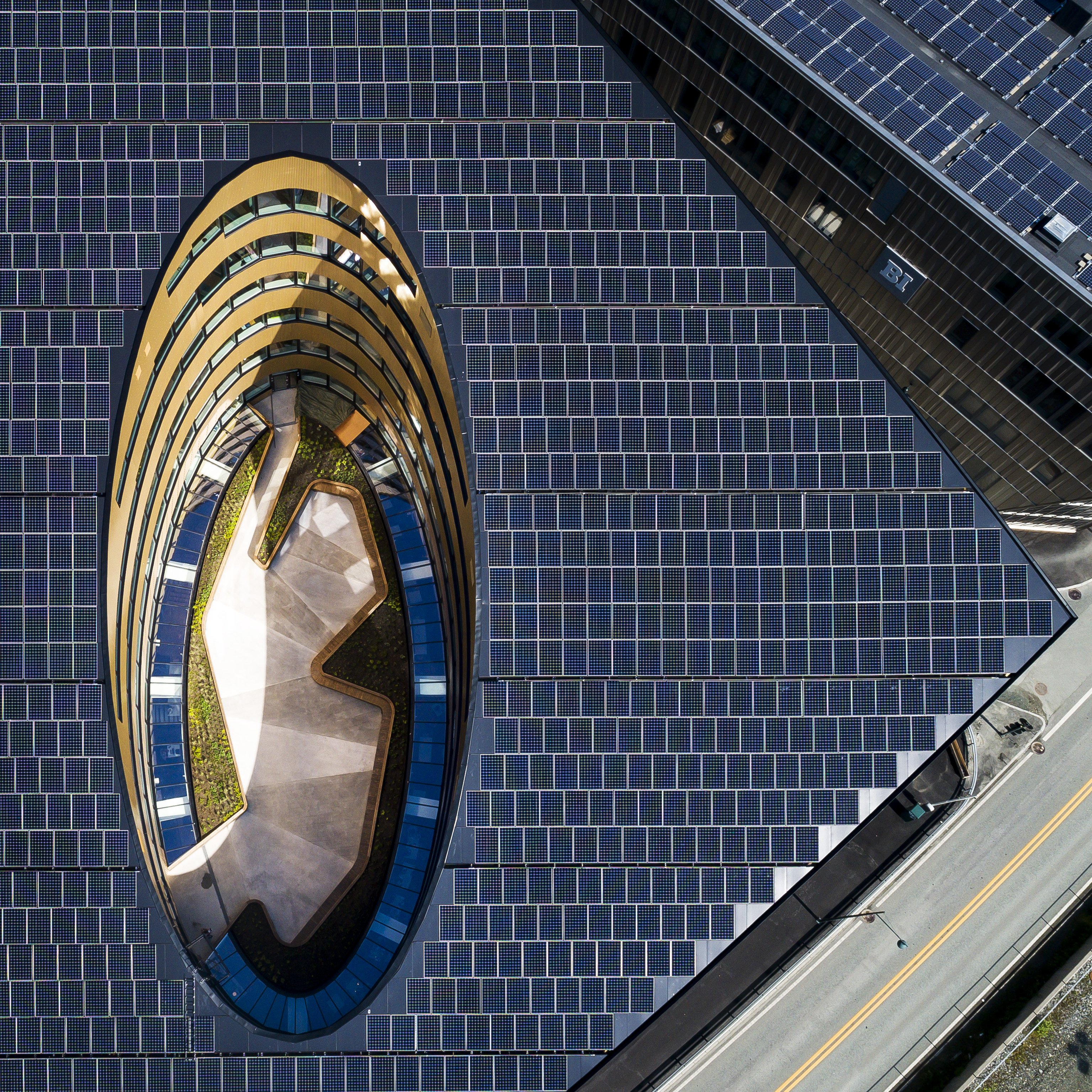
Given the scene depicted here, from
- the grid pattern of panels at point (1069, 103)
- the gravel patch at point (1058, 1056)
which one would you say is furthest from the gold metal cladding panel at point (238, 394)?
the gravel patch at point (1058, 1056)

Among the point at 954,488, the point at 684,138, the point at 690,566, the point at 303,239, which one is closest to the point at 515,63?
the point at 684,138

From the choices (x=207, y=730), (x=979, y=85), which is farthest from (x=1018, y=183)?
(x=207, y=730)

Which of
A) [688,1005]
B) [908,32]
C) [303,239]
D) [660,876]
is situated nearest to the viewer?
[660,876]

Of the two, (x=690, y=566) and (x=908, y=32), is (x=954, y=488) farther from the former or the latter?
(x=908, y=32)

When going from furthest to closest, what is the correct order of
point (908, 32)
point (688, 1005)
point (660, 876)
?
point (688, 1005)
point (908, 32)
point (660, 876)

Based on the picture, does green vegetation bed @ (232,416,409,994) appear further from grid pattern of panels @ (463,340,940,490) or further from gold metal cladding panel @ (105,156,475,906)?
grid pattern of panels @ (463,340,940,490)

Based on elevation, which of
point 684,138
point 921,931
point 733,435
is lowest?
point 921,931
